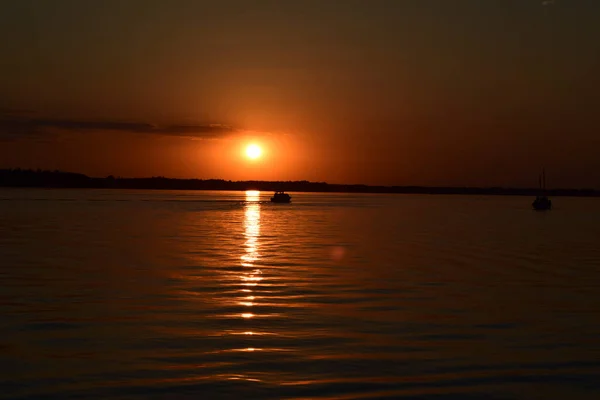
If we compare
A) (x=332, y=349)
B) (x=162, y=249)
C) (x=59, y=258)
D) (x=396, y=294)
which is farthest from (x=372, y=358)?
(x=162, y=249)

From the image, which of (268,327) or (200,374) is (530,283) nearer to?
(268,327)

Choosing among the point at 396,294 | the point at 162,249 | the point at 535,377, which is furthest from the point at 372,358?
the point at 162,249

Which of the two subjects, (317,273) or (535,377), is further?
(317,273)

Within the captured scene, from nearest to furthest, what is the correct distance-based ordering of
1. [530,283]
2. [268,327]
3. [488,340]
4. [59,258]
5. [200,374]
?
[200,374]
[488,340]
[268,327]
[530,283]
[59,258]

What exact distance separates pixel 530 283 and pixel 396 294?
23.1 feet

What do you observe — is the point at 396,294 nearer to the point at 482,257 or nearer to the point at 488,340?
the point at 488,340

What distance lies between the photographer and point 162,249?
1682 inches

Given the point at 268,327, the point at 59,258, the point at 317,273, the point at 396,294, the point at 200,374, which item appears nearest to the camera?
the point at 200,374

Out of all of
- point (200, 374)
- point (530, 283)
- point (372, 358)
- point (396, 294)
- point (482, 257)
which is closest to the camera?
point (200, 374)

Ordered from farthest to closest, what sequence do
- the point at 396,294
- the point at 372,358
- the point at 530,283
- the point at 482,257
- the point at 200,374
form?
the point at 482,257, the point at 530,283, the point at 396,294, the point at 372,358, the point at 200,374

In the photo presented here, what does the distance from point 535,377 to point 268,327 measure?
24.4 ft

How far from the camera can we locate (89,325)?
1919 centimetres

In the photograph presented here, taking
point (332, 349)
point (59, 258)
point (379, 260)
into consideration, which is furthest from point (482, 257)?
point (332, 349)

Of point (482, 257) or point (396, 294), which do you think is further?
point (482, 257)
